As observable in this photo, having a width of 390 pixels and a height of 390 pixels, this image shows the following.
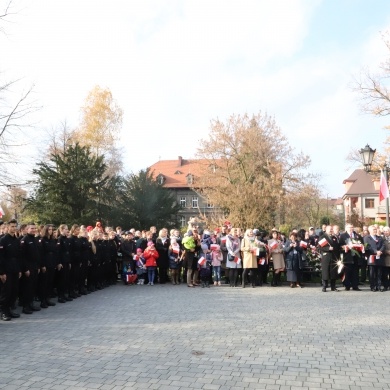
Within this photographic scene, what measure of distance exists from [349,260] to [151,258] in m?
6.94

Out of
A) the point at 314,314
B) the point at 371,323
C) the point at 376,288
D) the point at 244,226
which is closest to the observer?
the point at 371,323

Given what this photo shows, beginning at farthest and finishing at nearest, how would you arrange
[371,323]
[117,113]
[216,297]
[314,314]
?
[117,113], [216,297], [314,314], [371,323]

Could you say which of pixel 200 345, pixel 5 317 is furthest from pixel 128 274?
pixel 200 345

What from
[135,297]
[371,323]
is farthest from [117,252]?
[371,323]

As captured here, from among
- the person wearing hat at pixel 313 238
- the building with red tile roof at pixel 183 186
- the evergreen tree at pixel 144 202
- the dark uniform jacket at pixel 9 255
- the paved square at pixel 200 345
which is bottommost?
the paved square at pixel 200 345

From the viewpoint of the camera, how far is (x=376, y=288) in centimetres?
1501

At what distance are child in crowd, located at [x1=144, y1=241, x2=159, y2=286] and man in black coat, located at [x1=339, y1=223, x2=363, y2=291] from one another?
6615mm

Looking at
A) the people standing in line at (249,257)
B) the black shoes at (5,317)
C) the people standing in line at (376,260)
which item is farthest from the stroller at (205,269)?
the black shoes at (5,317)

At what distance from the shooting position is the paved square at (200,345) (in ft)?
18.7

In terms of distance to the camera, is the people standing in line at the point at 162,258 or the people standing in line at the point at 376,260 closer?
the people standing in line at the point at 376,260

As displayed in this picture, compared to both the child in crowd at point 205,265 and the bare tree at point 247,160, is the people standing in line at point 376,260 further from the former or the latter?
the bare tree at point 247,160

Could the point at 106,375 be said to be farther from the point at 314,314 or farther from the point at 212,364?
the point at 314,314

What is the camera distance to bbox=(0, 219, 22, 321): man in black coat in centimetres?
995

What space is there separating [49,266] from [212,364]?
6908 mm
